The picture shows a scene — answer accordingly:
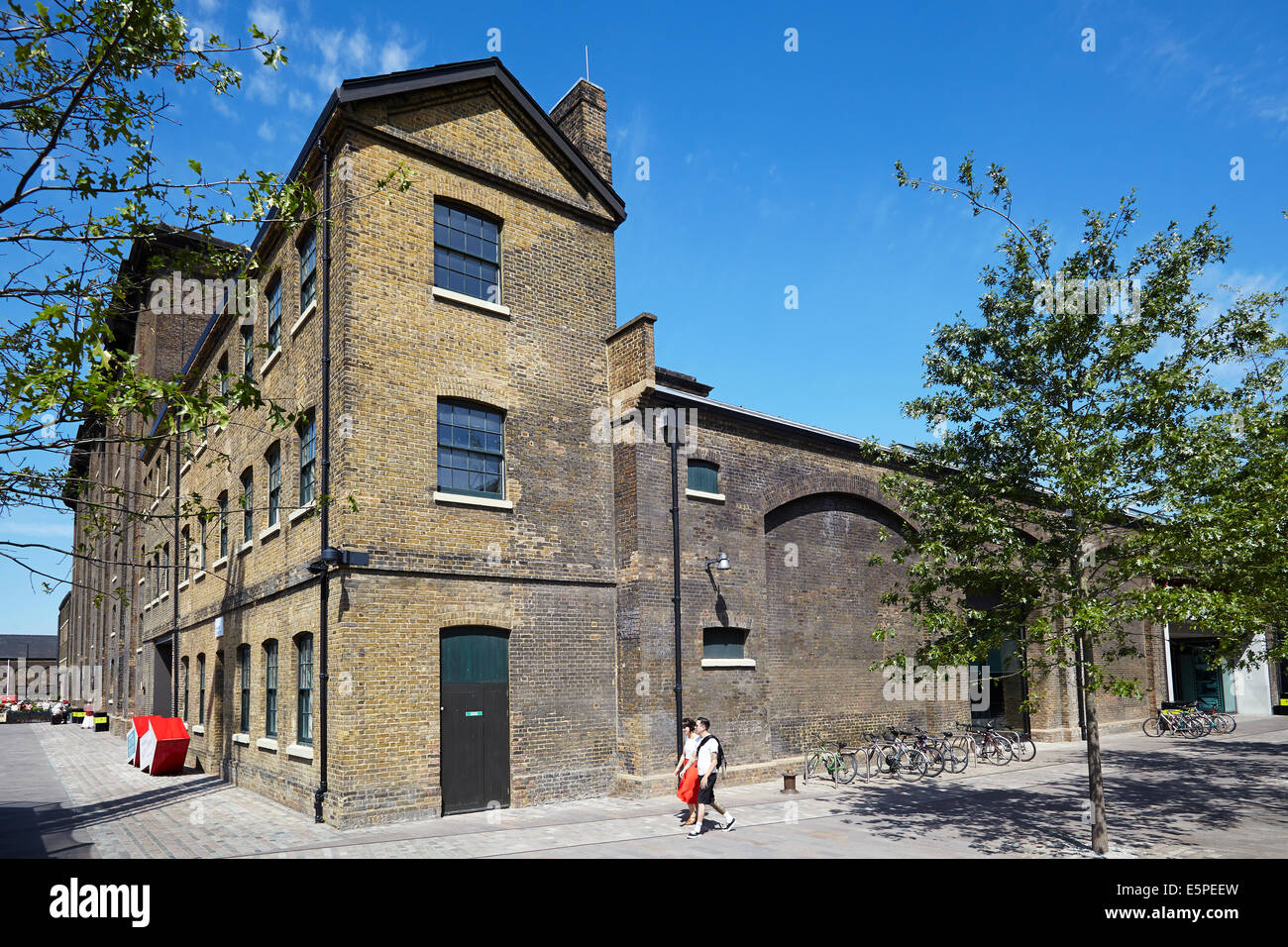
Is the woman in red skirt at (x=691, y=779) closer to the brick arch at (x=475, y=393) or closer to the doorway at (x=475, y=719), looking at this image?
the doorway at (x=475, y=719)

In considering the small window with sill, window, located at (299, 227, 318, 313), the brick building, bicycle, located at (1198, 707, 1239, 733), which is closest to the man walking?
the brick building

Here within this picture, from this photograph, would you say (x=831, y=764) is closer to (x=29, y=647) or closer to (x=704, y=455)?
(x=704, y=455)

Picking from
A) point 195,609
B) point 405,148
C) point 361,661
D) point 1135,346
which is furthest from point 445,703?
point 195,609

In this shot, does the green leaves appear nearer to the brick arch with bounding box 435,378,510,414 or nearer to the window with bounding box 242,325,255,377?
the brick arch with bounding box 435,378,510,414

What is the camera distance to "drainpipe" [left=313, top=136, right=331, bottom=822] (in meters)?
13.9

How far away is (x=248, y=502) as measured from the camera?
1984cm

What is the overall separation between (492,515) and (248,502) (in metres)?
7.46

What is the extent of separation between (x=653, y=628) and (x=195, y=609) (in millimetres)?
14532

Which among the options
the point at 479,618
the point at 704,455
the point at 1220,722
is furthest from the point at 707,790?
the point at 1220,722

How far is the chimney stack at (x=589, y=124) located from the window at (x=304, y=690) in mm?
10810

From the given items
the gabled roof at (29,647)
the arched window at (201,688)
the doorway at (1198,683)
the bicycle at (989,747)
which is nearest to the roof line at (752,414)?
the bicycle at (989,747)

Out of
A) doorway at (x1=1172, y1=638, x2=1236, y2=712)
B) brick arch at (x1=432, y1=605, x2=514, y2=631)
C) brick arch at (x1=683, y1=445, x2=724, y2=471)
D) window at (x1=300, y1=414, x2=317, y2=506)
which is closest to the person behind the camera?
brick arch at (x1=432, y1=605, x2=514, y2=631)

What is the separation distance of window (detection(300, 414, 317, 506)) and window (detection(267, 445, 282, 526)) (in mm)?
1572

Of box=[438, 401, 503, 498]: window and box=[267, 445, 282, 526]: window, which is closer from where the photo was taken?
box=[438, 401, 503, 498]: window
